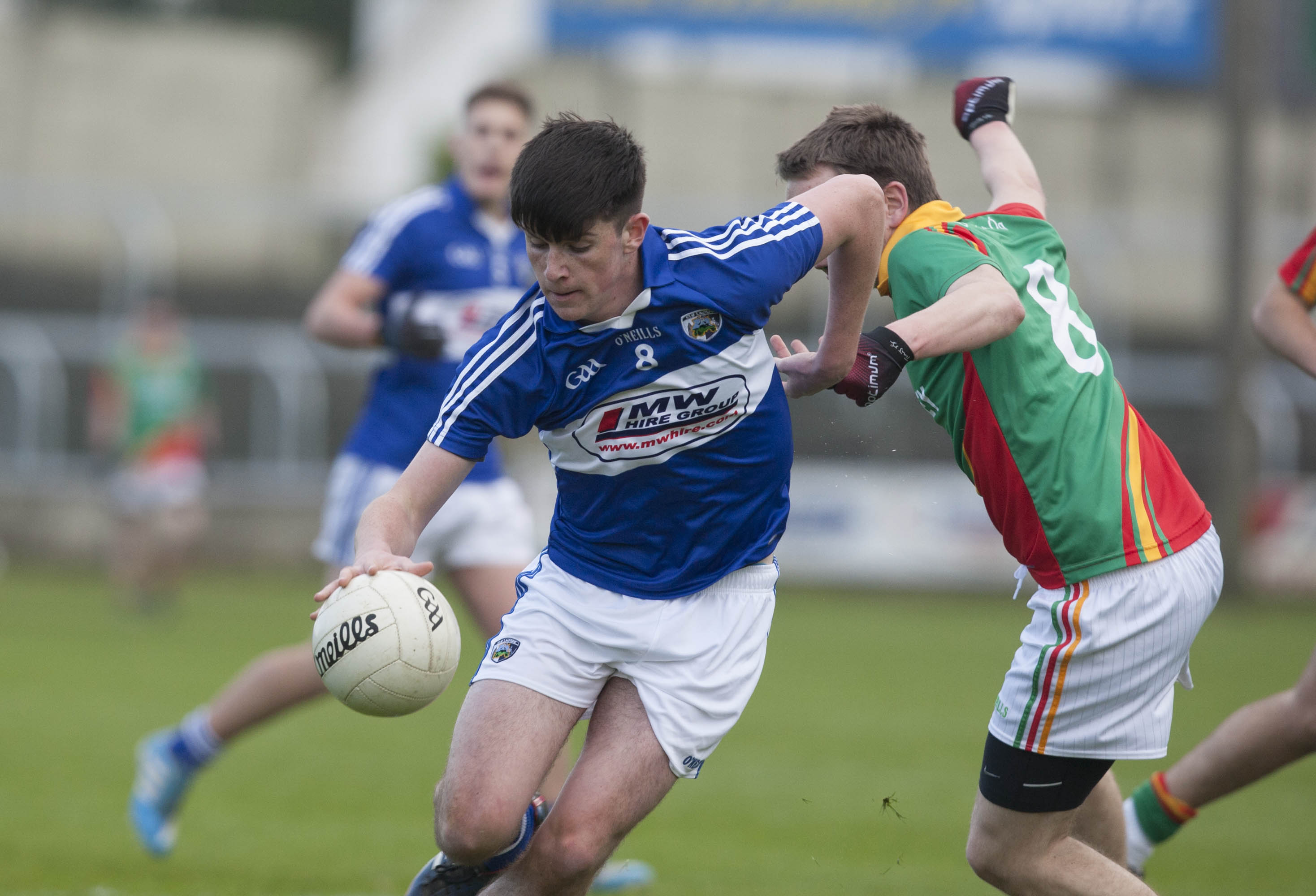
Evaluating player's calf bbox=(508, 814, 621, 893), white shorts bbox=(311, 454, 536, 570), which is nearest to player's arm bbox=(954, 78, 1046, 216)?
player's calf bbox=(508, 814, 621, 893)

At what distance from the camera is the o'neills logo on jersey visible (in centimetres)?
348

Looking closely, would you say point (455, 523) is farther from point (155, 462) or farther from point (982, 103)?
point (155, 462)

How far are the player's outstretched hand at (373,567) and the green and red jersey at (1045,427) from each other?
1275 mm

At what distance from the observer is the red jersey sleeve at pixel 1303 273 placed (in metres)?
4.53

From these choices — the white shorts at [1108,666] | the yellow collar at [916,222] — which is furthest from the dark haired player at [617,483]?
the white shorts at [1108,666]

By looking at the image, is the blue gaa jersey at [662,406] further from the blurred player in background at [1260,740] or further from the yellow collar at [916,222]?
the blurred player in background at [1260,740]

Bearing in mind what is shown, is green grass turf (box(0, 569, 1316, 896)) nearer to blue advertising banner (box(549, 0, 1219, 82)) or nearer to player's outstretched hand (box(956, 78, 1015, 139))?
player's outstretched hand (box(956, 78, 1015, 139))

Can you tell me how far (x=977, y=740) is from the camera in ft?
26.4

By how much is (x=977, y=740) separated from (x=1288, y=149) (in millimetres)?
16646

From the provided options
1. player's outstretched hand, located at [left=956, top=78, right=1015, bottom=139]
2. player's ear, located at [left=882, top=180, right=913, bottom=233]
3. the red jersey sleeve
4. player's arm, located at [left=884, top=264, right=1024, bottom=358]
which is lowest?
the red jersey sleeve

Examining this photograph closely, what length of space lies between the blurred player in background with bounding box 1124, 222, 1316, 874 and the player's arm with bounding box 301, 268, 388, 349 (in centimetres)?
298

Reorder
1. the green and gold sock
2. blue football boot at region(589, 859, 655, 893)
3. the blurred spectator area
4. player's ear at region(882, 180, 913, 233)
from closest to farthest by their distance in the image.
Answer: player's ear at region(882, 180, 913, 233) → the green and gold sock → blue football boot at region(589, 859, 655, 893) → the blurred spectator area

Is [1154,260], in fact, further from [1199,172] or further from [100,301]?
[100,301]

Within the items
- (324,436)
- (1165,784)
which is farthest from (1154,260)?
(1165,784)
